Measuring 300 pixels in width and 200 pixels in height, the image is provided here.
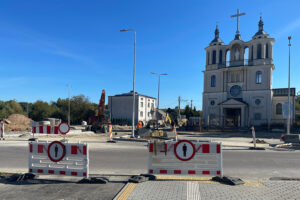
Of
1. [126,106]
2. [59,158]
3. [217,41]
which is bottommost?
[59,158]

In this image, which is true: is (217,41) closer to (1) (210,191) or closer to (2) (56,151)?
(1) (210,191)

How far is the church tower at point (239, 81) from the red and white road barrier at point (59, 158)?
36411 millimetres

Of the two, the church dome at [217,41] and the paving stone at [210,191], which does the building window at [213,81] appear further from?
the paving stone at [210,191]

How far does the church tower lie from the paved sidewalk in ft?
116

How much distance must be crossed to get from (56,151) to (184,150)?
151 inches

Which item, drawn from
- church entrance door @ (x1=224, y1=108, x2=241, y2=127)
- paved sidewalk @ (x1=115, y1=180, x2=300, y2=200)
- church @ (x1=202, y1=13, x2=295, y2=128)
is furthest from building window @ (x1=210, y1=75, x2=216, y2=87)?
paved sidewalk @ (x1=115, y1=180, x2=300, y2=200)

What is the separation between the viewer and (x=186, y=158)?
6230 millimetres

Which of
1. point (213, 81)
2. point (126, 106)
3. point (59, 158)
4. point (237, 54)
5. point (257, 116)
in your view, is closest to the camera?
point (59, 158)

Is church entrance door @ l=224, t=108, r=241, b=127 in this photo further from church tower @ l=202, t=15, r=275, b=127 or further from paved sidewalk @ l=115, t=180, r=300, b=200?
paved sidewalk @ l=115, t=180, r=300, b=200

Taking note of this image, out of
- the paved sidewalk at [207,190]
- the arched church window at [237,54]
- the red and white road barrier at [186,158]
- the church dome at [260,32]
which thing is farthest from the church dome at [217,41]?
the red and white road barrier at [186,158]

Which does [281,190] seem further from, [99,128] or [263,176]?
[99,128]

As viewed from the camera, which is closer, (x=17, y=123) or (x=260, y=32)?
(x=17, y=123)

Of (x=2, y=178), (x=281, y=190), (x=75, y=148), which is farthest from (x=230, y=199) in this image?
(x=2, y=178)

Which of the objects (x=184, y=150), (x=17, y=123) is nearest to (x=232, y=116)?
(x=17, y=123)
